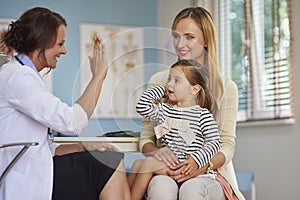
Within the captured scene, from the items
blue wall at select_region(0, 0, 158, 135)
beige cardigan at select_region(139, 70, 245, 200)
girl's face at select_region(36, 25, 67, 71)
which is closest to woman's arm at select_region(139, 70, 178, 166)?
beige cardigan at select_region(139, 70, 245, 200)

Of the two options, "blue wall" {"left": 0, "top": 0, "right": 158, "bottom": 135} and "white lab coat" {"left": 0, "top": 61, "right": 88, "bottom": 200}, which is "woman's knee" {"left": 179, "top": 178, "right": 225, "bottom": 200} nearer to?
"white lab coat" {"left": 0, "top": 61, "right": 88, "bottom": 200}

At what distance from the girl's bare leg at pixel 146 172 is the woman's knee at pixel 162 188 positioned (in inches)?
0.7

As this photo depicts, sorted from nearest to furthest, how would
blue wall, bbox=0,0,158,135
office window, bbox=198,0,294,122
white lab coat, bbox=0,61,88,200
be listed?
white lab coat, bbox=0,61,88,200, office window, bbox=198,0,294,122, blue wall, bbox=0,0,158,135

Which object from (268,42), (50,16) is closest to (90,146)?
(50,16)

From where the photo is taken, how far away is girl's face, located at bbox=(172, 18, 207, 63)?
1630mm

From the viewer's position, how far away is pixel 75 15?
4434mm

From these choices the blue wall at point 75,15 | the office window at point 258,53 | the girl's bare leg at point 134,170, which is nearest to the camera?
the girl's bare leg at point 134,170

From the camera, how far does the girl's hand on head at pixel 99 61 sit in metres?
1.56

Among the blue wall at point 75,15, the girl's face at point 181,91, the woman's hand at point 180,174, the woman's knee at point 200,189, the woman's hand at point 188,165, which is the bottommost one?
the woman's knee at point 200,189

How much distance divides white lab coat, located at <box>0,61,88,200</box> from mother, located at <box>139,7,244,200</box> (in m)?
0.23

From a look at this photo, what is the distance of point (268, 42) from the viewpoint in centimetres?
365

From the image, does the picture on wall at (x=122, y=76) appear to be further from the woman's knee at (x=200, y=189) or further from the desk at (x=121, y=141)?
the woman's knee at (x=200, y=189)

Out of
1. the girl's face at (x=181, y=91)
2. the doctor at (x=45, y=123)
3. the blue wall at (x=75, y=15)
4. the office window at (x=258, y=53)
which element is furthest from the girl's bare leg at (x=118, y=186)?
the blue wall at (x=75, y=15)

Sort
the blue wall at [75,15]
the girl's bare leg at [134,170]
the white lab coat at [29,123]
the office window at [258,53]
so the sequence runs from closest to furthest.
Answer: the white lab coat at [29,123]
the girl's bare leg at [134,170]
the office window at [258,53]
the blue wall at [75,15]
